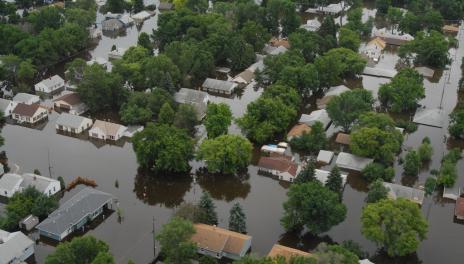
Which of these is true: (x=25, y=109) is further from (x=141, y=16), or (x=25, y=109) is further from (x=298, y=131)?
(x=141, y=16)

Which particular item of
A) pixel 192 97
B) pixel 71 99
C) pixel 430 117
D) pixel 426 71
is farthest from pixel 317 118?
pixel 71 99

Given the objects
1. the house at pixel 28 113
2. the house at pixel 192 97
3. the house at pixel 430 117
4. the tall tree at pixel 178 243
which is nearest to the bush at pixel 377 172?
the house at pixel 430 117

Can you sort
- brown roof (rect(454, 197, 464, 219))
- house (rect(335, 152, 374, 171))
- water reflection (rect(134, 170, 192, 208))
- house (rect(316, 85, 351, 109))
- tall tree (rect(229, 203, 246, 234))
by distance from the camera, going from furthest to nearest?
house (rect(316, 85, 351, 109)), house (rect(335, 152, 374, 171)), water reflection (rect(134, 170, 192, 208)), brown roof (rect(454, 197, 464, 219)), tall tree (rect(229, 203, 246, 234))

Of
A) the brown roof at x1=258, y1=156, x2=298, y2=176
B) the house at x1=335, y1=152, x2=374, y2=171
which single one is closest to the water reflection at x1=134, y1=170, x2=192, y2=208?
the brown roof at x1=258, y1=156, x2=298, y2=176

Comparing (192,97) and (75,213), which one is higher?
(192,97)

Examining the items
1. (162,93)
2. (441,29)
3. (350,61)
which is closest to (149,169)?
(162,93)

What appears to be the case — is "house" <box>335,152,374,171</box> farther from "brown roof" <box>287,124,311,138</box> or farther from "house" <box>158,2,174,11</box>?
"house" <box>158,2,174,11</box>
